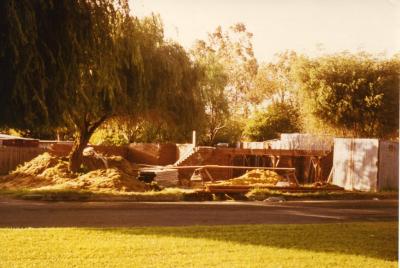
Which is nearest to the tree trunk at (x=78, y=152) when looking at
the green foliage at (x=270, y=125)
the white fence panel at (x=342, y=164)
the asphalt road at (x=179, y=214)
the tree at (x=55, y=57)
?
the asphalt road at (x=179, y=214)

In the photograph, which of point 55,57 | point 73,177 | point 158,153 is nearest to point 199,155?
point 158,153

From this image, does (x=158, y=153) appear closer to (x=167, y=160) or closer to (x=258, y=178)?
(x=167, y=160)

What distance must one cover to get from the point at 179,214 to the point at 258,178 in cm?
1341

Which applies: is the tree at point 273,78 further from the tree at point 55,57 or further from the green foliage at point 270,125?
the tree at point 55,57

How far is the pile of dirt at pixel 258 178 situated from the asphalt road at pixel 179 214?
302 inches

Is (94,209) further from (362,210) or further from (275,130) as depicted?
(275,130)

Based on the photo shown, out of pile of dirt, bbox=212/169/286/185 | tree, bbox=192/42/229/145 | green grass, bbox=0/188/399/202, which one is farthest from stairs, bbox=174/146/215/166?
tree, bbox=192/42/229/145

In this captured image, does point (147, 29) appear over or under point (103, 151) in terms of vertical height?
over

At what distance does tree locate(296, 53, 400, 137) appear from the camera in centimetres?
3175

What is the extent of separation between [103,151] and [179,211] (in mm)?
22507

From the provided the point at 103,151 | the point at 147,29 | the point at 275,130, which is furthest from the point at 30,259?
the point at 275,130

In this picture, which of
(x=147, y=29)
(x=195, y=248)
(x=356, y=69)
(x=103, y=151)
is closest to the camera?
(x=195, y=248)

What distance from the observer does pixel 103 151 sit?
38656 millimetres

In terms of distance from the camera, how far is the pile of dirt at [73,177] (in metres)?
23.8
